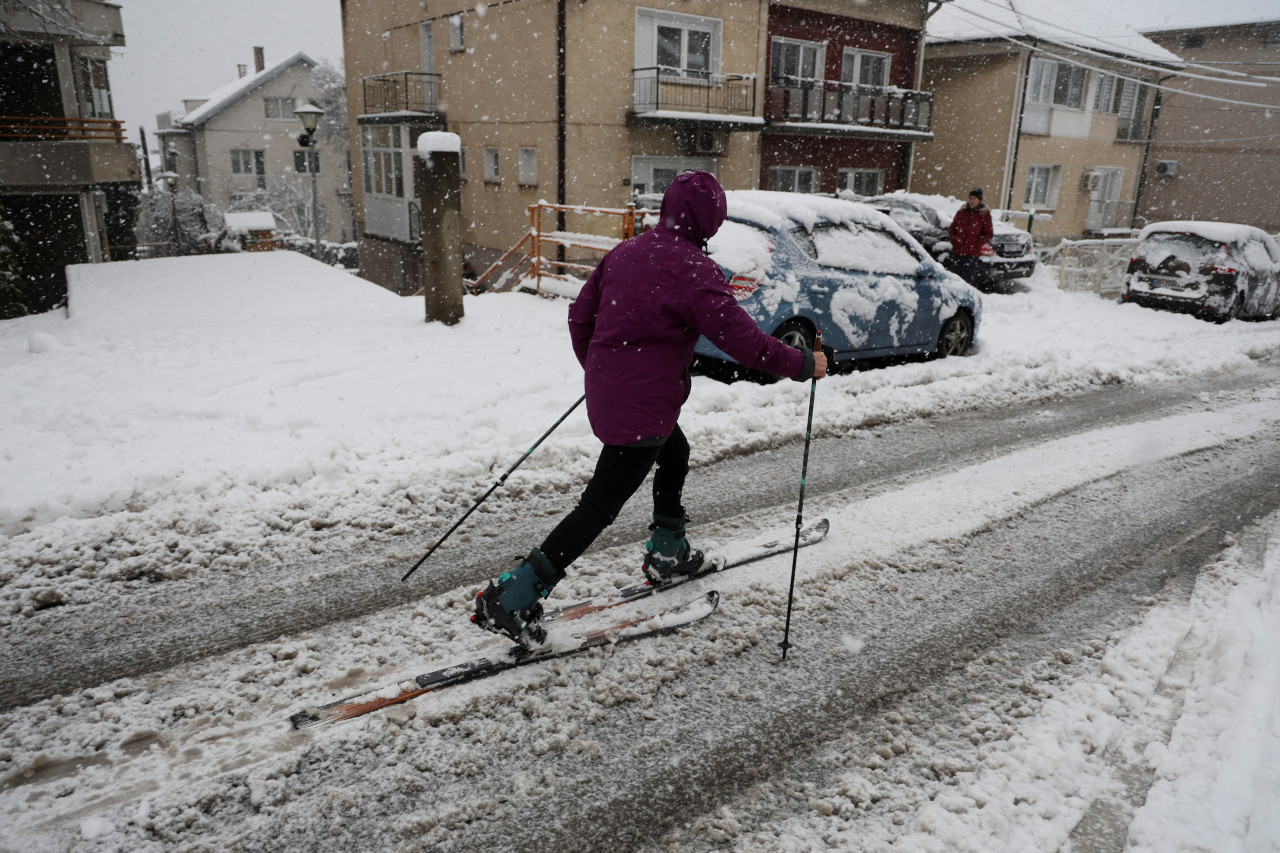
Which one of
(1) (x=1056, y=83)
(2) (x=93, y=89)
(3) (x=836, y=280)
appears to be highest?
(1) (x=1056, y=83)

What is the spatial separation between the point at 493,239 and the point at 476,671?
64.7 ft

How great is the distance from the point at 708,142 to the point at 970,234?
9.43m

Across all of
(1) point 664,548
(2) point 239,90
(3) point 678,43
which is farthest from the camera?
(2) point 239,90

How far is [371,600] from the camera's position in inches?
147

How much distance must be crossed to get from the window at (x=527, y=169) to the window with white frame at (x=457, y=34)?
4.33 meters

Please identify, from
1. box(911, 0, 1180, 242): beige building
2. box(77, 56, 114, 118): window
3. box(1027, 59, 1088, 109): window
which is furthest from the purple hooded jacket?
box(1027, 59, 1088, 109): window

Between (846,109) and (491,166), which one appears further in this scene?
(846,109)

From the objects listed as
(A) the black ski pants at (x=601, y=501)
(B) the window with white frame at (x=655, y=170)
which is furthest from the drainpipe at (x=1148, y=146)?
(A) the black ski pants at (x=601, y=501)

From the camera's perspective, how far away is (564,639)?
3346mm

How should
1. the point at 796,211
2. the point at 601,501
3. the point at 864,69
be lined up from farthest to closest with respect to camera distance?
the point at 864,69
the point at 796,211
the point at 601,501

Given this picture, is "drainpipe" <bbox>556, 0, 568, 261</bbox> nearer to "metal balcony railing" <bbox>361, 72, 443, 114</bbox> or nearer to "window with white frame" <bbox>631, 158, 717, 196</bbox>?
"window with white frame" <bbox>631, 158, 717, 196</bbox>

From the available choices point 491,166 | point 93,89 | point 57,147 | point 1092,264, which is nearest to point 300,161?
point 93,89

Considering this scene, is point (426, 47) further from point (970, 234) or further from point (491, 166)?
point (970, 234)

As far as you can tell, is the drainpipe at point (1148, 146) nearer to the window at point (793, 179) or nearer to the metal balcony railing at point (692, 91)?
the window at point (793, 179)
